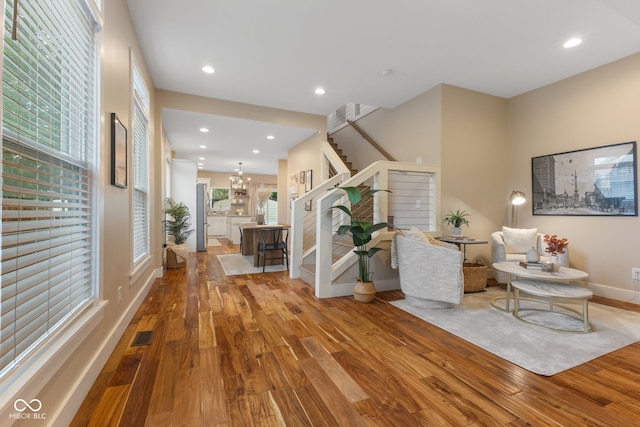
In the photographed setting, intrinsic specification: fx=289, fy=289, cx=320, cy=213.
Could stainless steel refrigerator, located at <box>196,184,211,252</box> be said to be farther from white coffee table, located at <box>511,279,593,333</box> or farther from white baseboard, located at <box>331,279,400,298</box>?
white coffee table, located at <box>511,279,593,333</box>

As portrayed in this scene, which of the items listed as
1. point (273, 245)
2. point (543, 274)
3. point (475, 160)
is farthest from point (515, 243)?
point (273, 245)

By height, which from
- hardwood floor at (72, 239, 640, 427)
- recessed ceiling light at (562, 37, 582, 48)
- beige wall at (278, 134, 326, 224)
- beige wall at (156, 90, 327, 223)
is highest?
recessed ceiling light at (562, 37, 582, 48)

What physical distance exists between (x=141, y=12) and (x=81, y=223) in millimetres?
2236

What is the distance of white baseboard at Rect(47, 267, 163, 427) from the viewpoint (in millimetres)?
1378

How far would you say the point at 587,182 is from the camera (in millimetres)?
3855

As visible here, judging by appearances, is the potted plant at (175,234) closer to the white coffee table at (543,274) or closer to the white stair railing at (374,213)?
the white stair railing at (374,213)

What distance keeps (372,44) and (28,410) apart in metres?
3.85

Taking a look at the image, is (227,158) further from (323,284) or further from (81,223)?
(81,223)

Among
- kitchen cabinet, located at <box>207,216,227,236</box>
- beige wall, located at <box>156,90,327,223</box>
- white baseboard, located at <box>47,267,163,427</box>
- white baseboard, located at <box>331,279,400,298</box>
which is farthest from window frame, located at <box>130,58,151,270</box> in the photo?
kitchen cabinet, located at <box>207,216,227,236</box>

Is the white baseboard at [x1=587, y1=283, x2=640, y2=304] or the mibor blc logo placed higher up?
the mibor blc logo

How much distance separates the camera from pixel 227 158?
8.82 metres

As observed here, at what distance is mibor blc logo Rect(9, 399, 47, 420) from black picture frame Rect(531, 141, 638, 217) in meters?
5.43

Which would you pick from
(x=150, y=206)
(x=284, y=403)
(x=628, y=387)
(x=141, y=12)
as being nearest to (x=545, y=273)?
(x=628, y=387)

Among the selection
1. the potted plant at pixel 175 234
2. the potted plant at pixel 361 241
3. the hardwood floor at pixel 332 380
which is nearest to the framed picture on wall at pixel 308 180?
the potted plant at pixel 175 234
